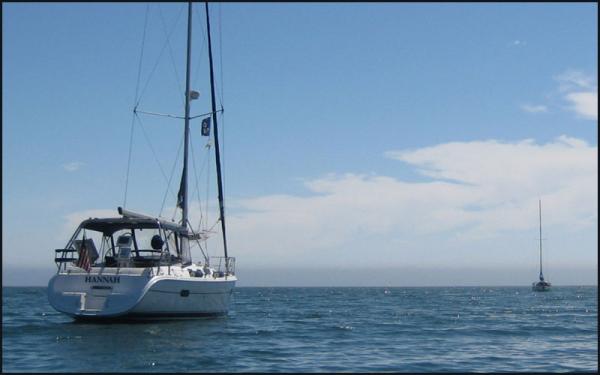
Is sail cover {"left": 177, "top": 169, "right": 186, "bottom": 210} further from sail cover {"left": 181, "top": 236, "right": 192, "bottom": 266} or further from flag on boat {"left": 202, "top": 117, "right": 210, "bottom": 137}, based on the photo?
flag on boat {"left": 202, "top": 117, "right": 210, "bottom": 137}

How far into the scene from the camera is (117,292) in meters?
24.7

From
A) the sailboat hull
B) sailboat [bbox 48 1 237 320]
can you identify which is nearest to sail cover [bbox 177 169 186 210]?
sailboat [bbox 48 1 237 320]

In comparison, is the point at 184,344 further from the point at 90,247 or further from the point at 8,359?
the point at 90,247

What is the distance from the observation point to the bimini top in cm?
2717

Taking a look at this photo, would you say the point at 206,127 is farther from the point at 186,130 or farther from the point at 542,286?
the point at 542,286

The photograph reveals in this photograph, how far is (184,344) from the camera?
21578mm

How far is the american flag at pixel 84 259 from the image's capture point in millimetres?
26031

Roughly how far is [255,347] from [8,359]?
7.08 m

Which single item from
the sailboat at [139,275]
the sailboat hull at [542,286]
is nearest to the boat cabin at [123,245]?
the sailboat at [139,275]

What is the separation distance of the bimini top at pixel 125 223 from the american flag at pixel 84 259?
95 centimetres

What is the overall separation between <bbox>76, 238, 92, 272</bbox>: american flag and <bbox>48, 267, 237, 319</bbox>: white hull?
395mm

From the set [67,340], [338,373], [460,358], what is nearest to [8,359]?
[67,340]

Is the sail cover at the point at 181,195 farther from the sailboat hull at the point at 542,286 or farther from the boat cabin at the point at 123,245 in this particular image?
the sailboat hull at the point at 542,286

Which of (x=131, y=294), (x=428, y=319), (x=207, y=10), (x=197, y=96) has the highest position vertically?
(x=207, y=10)
